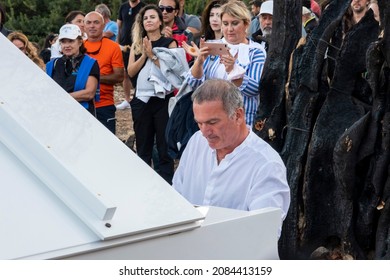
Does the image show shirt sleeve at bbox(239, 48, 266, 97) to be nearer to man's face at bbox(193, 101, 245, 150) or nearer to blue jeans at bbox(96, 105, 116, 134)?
blue jeans at bbox(96, 105, 116, 134)

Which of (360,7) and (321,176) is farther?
(360,7)

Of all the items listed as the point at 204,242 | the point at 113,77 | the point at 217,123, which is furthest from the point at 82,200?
the point at 113,77

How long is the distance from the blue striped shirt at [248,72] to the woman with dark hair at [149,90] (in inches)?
53.8

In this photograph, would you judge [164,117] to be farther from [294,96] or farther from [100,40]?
[294,96]

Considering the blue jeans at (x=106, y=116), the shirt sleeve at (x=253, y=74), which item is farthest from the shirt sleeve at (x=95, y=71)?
the shirt sleeve at (x=253, y=74)

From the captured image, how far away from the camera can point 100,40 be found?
9859 millimetres

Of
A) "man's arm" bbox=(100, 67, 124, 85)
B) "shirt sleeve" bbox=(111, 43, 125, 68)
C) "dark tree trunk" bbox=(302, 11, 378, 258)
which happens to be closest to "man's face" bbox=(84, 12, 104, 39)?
"shirt sleeve" bbox=(111, 43, 125, 68)

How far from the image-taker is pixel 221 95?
4562mm

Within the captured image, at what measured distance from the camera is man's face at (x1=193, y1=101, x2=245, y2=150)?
4.56m

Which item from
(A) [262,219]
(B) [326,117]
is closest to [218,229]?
(A) [262,219]

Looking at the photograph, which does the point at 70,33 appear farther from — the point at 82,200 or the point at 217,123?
the point at 82,200

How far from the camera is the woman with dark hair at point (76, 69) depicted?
28.8 ft

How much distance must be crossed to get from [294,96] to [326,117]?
0.40 metres

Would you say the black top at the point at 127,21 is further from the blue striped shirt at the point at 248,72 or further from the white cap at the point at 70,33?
the blue striped shirt at the point at 248,72
